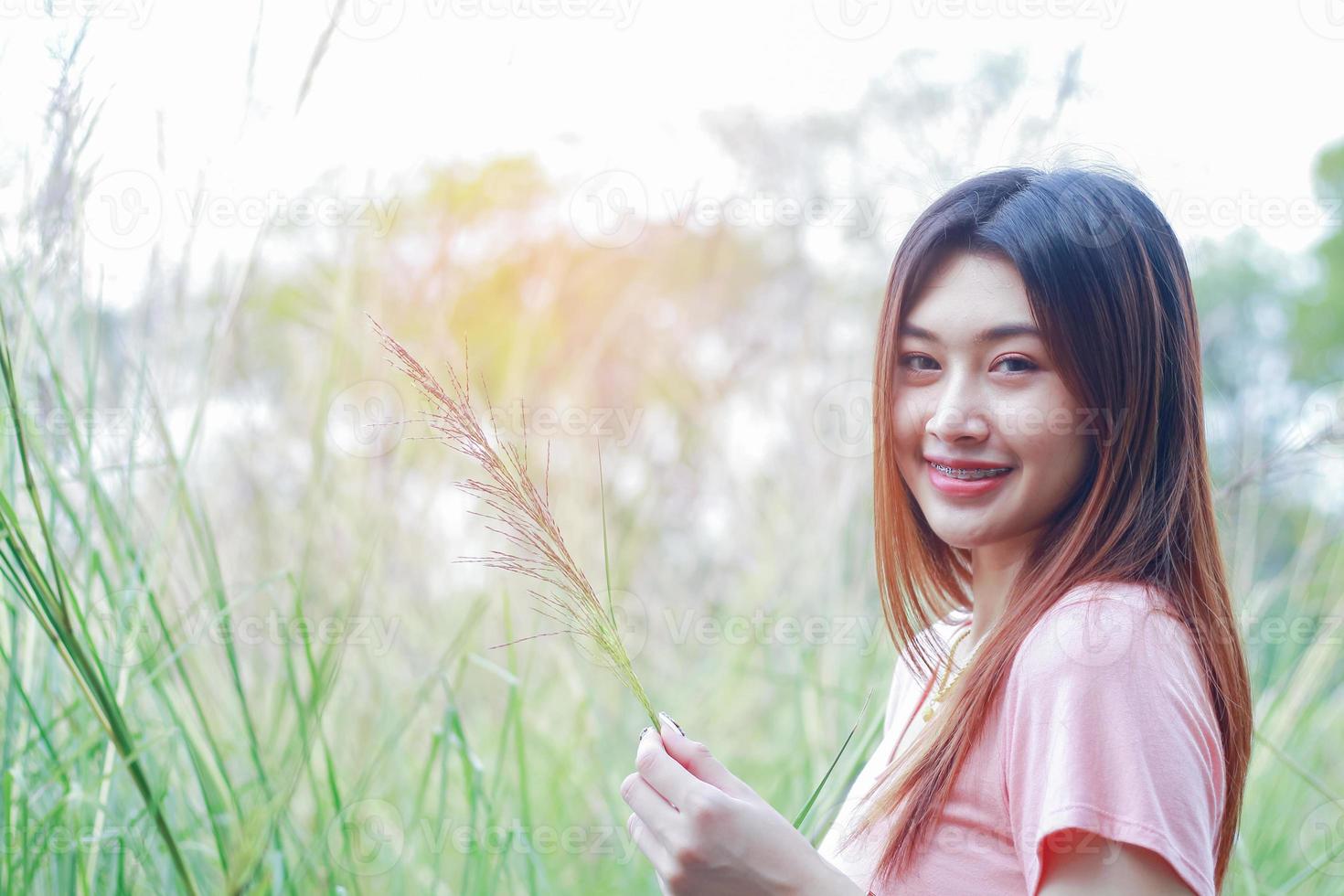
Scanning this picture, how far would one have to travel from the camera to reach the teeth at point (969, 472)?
2.87 ft

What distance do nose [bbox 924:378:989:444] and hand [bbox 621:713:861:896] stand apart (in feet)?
1.07

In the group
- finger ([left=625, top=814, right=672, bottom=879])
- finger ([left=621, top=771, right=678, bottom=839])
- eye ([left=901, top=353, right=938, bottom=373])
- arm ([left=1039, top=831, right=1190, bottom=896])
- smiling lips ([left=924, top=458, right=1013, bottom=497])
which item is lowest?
finger ([left=625, top=814, right=672, bottom=879])

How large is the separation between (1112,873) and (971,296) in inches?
17.8

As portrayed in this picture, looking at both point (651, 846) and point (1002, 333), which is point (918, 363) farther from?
point (651, 846)

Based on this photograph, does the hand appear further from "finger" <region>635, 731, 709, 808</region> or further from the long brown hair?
the long brown hair

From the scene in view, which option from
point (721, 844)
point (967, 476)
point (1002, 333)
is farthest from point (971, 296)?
point (721, 844)

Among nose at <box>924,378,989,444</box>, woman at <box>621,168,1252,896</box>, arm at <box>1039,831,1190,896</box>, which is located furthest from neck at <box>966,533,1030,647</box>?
arm at <box>1039,831,1190,896</box>

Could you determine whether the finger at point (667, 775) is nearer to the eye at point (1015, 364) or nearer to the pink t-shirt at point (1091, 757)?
the pink t-shirt at point (1091, 757)

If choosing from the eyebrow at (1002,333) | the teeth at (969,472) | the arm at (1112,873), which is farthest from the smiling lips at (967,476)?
the arm at (1112,873)

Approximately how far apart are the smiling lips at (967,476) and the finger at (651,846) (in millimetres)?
370

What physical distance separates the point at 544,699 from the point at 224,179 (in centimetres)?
152

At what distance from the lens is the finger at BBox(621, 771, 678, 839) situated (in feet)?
2.53

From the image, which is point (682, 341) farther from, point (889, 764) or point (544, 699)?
point (889, 764)

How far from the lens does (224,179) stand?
1.08m
